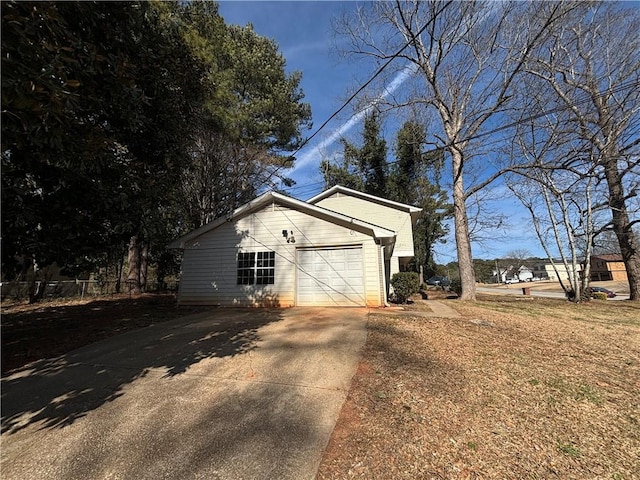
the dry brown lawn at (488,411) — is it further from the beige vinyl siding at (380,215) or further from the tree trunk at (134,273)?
the tree trunk at (134,273)

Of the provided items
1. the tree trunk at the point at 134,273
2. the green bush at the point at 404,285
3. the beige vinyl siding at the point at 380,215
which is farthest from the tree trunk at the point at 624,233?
the tree trunk at the point at 134,273

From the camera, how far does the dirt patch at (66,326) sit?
612cm

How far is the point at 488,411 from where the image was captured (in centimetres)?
342

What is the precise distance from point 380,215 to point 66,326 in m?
15.0

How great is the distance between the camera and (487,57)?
13266 millimetres

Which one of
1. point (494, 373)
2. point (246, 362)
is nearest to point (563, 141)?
point (494, 373)

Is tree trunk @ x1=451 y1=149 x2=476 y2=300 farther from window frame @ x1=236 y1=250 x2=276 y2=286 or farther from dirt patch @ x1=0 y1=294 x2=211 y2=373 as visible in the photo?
dirt patch @ x1=0 y1=294 x2=211 y2=373

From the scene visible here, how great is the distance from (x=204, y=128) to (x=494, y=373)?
1502 cm

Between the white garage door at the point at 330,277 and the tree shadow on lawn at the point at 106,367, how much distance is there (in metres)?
2.69

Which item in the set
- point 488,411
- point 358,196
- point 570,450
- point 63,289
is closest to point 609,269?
point 358,196

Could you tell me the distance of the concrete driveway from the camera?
264 centimetres

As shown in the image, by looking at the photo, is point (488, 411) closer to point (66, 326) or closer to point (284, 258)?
point (284, 258)

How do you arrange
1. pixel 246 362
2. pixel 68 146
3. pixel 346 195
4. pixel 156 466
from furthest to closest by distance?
pixel 346 195, pixel 246 362, pixel 68 146, pixel 156 466

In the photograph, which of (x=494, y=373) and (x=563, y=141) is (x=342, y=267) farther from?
(x=563, y=141)
